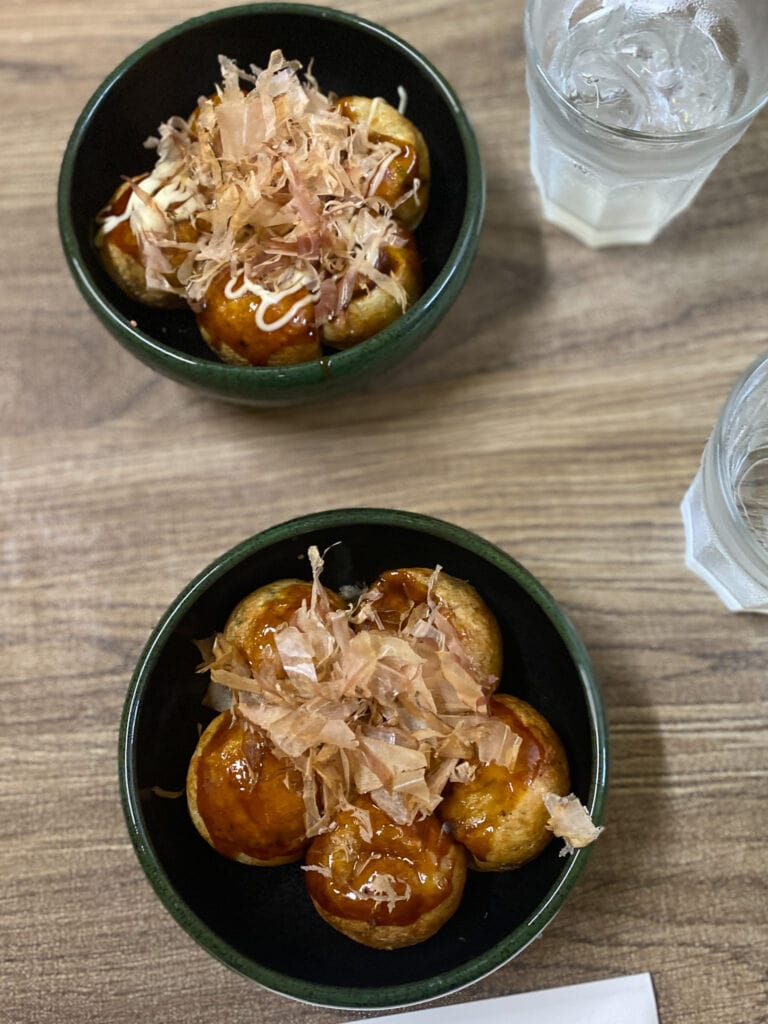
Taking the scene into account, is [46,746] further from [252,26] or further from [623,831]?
[252,26]

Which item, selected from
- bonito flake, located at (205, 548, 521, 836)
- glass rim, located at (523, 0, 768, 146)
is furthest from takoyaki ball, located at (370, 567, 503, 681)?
glass rim, located at (523, 0, 768, 146)

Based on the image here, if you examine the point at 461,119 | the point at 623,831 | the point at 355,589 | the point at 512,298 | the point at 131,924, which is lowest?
the point at 131,924

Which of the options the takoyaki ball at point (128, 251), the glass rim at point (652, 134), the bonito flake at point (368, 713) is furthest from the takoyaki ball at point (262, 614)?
the glass rim at point (652, 134)

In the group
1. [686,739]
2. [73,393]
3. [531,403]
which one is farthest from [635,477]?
[73,393]

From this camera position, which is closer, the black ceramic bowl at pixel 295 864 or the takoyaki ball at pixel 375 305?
the black ceramic bowl at pixel 295 864

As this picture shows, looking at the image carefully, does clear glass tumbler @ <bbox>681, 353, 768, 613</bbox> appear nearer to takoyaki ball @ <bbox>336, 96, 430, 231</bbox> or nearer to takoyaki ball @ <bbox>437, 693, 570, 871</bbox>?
takoyaki ball @ <bbox>437, 693, 570, 871</bbox>

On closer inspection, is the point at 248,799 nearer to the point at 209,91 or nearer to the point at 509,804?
the point at 509,804

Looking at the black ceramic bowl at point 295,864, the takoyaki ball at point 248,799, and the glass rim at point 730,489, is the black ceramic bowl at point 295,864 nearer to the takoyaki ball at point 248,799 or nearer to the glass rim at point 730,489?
the takoyaki ball at point 248,799
